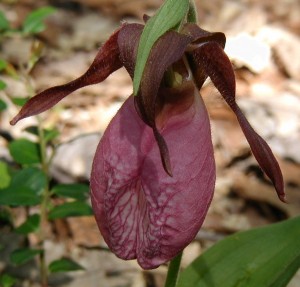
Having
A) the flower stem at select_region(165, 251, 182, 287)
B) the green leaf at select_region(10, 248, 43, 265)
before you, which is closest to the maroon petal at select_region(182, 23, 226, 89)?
the flower stem at select_region(165, 251, 182, 287)

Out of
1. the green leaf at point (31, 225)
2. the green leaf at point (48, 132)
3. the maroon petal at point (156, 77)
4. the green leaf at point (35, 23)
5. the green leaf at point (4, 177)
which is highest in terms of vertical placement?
the maroon petal at point (156, 77)

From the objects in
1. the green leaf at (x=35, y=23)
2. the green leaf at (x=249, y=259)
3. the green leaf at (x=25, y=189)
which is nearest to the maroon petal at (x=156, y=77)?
the green leaf at (x=249, y=259)

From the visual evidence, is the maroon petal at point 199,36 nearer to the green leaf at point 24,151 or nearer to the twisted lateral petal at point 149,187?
the twisted lateral petal at point 149,187

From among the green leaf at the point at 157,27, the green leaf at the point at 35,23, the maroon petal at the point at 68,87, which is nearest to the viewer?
the green leaf at the point at 157,27

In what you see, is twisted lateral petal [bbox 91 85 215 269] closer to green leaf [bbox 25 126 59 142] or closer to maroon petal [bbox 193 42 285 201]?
maroon petal [bbox 193 42 285 201]

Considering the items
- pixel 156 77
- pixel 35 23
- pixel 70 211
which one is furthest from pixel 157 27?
pixel 35 23
